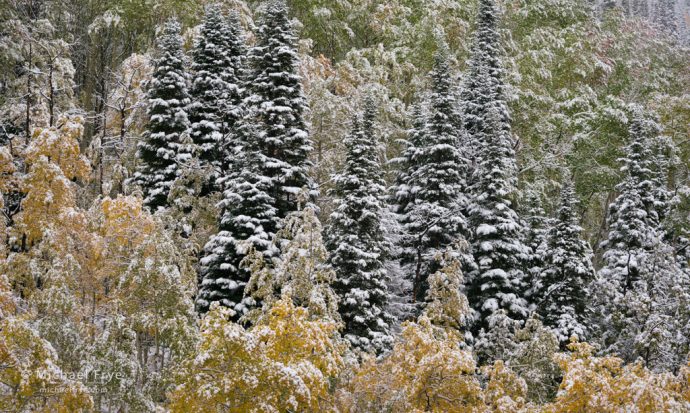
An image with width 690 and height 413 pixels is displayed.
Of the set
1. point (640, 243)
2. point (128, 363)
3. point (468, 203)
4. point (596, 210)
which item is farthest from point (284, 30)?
point (596, 210)

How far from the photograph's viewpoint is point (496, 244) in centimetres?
2684

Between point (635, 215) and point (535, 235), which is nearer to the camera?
point (635, 215)

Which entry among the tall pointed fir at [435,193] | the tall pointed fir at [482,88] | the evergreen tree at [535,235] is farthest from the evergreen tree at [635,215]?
the tall pointed fir at [435,193]

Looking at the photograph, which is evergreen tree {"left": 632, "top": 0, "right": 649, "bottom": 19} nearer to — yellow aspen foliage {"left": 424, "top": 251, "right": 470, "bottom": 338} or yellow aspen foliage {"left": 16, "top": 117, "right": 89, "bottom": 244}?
yellow aspen foliage {"left": 424, "top": 251, "right": 470, "bottom": 338}

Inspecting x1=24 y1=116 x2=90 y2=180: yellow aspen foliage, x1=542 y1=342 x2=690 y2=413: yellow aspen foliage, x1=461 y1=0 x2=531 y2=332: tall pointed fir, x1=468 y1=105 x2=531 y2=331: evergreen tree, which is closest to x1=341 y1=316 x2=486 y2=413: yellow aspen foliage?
x1=542 y1=342 x2=690 y2=413: yellow aspen foliage

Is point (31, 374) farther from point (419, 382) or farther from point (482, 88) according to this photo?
point (482, 88)

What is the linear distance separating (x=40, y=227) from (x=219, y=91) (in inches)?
444

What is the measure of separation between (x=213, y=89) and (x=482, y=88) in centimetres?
1356

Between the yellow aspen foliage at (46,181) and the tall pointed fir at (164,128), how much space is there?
556 centimetres

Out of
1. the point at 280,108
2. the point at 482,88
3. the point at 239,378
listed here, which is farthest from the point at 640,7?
the point at 239,378

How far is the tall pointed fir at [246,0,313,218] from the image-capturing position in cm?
2416

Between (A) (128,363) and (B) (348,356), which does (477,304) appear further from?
(A) (128,363)

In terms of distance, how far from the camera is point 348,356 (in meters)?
17.0

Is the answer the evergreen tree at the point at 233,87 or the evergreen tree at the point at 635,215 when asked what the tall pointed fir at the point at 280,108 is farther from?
the evergreen tree at the point at 635,215
